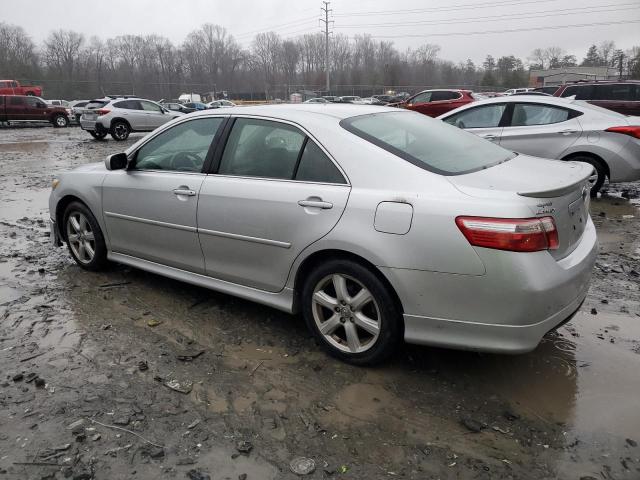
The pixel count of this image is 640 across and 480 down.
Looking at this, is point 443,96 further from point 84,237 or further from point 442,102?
point 84,237

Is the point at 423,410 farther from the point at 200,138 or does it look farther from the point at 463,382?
the point at 200,138

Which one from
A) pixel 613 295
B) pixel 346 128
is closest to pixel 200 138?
pixel 346 128

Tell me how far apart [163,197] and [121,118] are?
17.5m

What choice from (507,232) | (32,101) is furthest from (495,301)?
(32,101)

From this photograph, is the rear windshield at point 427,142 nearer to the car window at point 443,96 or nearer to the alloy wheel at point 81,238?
the alloy wheel at point 81,238

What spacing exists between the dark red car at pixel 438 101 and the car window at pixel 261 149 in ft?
49.0

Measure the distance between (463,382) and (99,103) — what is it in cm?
2358

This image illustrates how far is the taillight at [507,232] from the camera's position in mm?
2619

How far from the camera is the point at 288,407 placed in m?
2.90

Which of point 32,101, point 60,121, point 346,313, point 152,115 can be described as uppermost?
point 32,101

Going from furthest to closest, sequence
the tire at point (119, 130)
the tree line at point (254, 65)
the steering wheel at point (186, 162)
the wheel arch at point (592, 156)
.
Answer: the tree line at point (254, 65) → the tire at point (119, 130) → the wheel arch at point (592, 156) → the steering wheel at point (186, 162)

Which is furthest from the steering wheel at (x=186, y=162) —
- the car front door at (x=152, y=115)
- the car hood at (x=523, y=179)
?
the car front door at (x=152, y=115)

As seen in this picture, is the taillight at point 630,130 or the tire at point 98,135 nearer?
the taillight at point 630,130

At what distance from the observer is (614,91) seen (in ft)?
47.4
